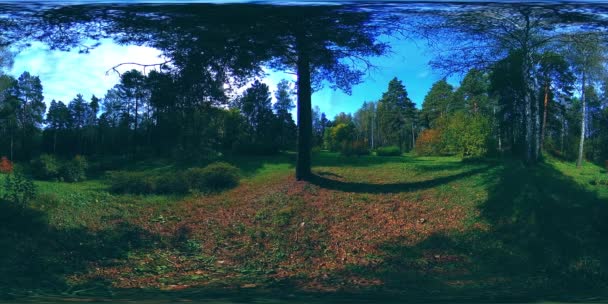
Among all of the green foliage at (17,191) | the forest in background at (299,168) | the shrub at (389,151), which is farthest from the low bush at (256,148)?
the green foliage at (17,191)

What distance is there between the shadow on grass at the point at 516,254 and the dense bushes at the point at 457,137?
23cm

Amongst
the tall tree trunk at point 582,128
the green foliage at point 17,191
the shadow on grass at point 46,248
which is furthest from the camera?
the tall tree trunk at point 582,128

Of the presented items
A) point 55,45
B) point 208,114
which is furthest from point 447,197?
point 55,45

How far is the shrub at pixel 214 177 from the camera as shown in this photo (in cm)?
203

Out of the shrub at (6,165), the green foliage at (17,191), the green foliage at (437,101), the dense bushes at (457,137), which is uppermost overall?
the green foliage at (437,101)

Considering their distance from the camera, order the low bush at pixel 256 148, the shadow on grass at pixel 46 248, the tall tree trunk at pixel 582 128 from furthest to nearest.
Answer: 1. the tall tree trunk at pixel 582 128
2. the low bush at pixel 256 148
3. the shadow on grass at pixel 46 248

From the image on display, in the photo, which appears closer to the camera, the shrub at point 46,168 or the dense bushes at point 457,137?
the shrub at point 46,168

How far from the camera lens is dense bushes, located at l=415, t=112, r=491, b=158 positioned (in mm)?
2158

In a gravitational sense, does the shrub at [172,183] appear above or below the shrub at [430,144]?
below

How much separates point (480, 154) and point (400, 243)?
67 cm

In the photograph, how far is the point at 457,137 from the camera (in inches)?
85.5

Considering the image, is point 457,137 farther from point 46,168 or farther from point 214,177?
point 46,168

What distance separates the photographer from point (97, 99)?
2062 mm

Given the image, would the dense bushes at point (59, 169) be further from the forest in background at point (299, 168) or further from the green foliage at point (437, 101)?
the green foliage at point (437, 101)
